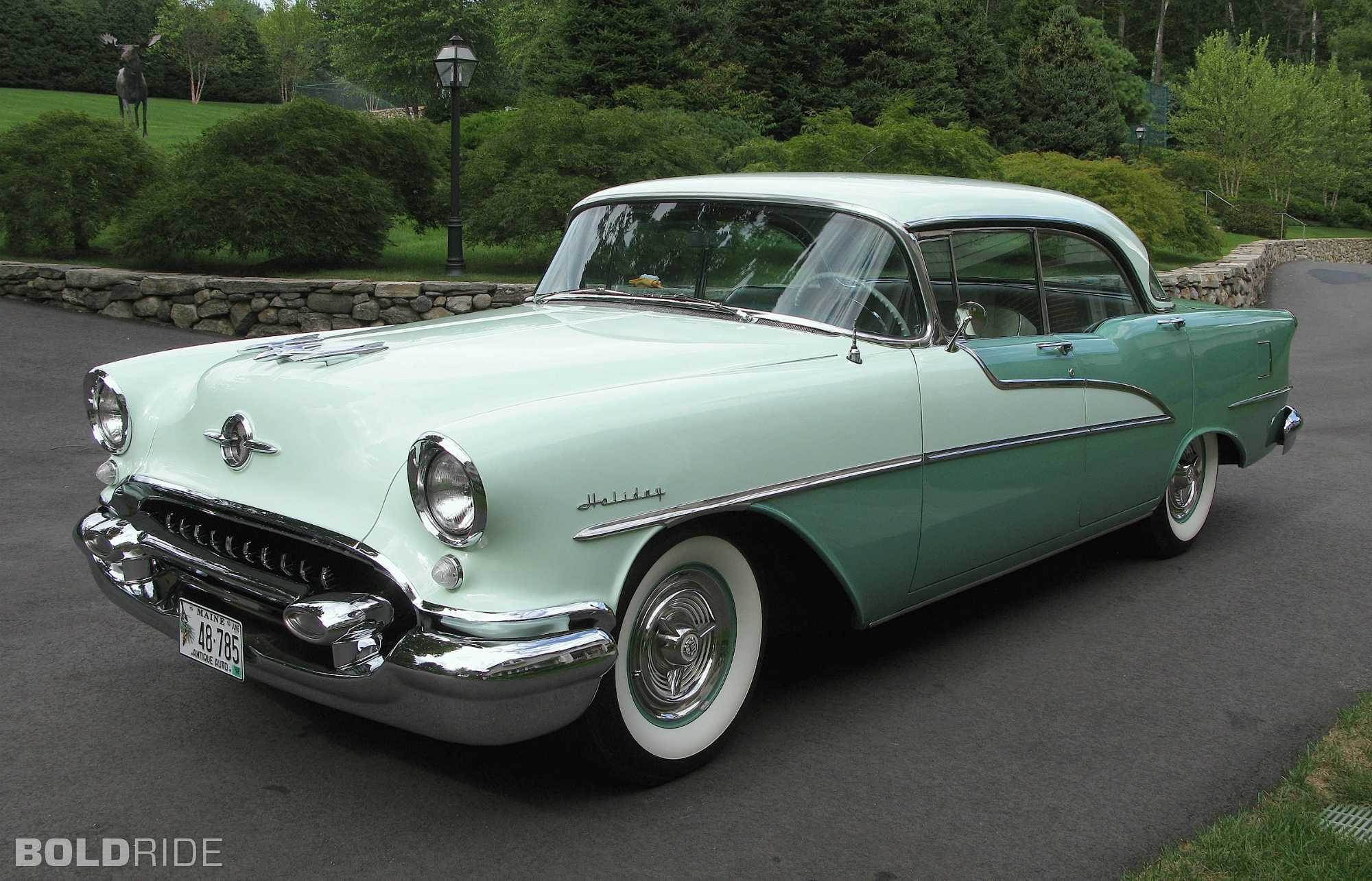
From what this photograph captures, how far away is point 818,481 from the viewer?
3207mm

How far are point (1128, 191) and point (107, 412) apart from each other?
15.0 m

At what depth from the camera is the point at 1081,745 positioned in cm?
336

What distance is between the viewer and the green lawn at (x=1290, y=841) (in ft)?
8.60

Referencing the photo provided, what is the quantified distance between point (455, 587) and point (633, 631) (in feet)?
1.70

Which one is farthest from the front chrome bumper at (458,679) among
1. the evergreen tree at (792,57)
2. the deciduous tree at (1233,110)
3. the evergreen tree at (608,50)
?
the deciduous tree at (1233,110)

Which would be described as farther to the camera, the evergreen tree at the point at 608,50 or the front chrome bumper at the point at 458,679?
the evergreen tree at the point at 608,50

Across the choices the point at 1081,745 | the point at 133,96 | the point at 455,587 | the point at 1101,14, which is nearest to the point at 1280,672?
the point at 1081,745

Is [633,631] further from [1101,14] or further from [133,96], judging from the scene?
[1101,14]

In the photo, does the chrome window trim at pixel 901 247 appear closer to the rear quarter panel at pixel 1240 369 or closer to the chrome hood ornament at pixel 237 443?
the chrome hood ornament at pixel 237 443

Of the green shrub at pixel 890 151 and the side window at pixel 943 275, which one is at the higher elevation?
the green shrub at pixel 890 151

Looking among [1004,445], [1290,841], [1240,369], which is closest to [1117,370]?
[1004,445]

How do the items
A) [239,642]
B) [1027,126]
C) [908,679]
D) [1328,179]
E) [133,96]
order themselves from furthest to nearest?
[1328,179] → [1027,126] → [133,96] → [908,679] → [239,642]

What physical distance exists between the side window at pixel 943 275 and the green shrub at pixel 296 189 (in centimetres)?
997

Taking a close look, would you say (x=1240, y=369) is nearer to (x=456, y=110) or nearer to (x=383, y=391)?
(x=383, y=391)
